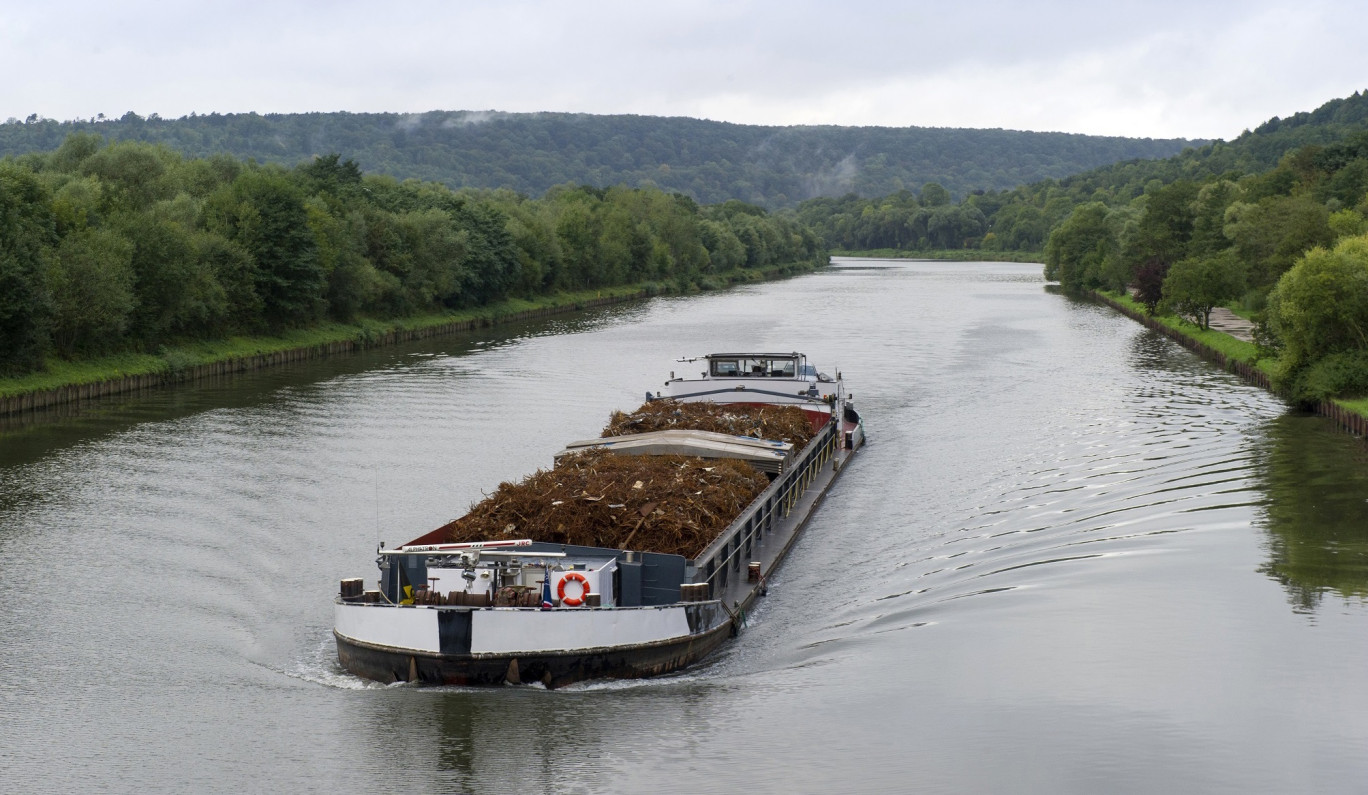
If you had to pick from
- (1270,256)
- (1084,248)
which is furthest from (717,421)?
(1084,248)

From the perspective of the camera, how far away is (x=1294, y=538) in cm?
2561

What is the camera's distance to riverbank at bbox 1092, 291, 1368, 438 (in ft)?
127

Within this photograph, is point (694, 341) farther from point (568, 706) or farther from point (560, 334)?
point (568, 706)

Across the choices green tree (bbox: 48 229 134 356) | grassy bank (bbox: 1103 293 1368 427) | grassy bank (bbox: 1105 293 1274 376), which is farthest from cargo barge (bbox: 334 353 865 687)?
grassy bank (bbox: 1105 293 1274 376)

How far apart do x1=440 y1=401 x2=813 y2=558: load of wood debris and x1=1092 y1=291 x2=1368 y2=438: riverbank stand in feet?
73.9

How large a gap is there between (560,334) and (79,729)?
5942 centimetres

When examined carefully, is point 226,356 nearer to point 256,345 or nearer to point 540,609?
point 256,345

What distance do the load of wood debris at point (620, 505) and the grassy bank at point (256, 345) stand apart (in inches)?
1099

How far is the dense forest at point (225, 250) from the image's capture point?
4644cm

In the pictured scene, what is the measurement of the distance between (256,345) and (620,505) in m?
44.0

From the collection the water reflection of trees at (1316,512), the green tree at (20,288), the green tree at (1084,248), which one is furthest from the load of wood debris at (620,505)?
the green tree at (1084,248)

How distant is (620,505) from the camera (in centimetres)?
2014

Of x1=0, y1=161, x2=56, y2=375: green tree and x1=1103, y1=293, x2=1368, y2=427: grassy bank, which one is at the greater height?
x1=0, y1=161, x2=56, y2=375: green tree

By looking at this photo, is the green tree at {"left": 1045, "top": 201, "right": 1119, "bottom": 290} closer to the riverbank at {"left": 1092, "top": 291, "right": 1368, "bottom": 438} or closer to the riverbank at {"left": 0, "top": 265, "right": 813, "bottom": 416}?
the riverbank at {"left": 1092, "top": 291, "right": 1368, "bottom": 438}
